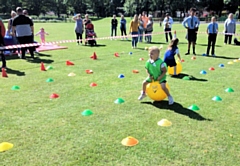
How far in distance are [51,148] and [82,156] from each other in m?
0.57

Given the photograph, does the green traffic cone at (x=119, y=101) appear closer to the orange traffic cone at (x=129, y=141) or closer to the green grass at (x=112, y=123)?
the green grass at (x=112, y=123)

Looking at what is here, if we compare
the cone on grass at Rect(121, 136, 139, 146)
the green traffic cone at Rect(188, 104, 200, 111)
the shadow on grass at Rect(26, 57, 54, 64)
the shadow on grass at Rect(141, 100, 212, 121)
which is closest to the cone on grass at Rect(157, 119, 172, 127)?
the shadow on grass at Rect(141, 100, 212, 121)

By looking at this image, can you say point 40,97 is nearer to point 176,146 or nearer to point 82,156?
point 82,156

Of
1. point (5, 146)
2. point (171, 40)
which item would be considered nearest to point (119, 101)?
point (5, 146)

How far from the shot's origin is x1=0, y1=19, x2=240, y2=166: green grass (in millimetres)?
3869

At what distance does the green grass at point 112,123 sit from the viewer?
3.87 meters

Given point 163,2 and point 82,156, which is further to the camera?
point 163,2

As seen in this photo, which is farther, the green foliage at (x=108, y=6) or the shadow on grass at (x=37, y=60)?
the green foliage at (x=108, y=6)

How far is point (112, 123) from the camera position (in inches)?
197

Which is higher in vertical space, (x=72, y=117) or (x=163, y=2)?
(x=163, y=2)

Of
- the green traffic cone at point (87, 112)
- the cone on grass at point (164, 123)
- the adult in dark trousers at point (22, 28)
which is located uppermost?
the adult in dark trousers at point (22, 28)

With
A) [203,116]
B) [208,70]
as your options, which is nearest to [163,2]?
[208,70]

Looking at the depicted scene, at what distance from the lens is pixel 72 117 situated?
17.5 feet

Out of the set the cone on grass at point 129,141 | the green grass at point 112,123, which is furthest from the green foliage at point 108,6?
the cone on grass at point 129,141
